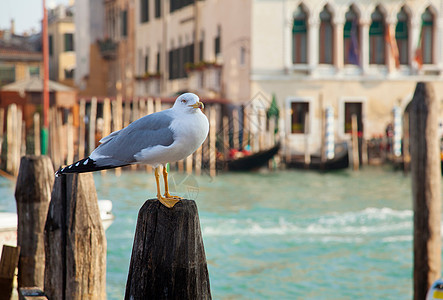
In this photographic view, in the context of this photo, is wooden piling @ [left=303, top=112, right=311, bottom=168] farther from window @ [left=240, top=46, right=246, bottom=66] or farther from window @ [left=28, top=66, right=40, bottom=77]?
window @ [left=28, top=66, right=40, bottom=77]

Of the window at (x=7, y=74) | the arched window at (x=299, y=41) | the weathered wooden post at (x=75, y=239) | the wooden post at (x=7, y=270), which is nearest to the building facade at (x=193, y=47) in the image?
the arched window at (x=299, y=41)

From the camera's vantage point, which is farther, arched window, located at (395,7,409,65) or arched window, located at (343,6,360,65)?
arched window, located at (395,7,409,65)

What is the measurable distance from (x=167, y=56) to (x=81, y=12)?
22.6 ft

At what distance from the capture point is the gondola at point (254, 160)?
1766 centimetres

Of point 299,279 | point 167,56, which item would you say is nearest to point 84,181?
point 299,279

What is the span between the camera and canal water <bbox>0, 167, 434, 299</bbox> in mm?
7520

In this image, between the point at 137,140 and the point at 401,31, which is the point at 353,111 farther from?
the point at 137,140

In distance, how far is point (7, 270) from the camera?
3.66 metres

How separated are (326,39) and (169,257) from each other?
18.3m

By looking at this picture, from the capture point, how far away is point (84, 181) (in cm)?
290

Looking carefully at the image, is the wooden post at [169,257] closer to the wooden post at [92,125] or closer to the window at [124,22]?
the wooden post at [92,125]

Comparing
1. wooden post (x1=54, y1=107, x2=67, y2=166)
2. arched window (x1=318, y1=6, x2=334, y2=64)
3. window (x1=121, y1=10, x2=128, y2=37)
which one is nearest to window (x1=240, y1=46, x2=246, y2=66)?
arched window (x1=318, y1=6, x2=334, y2=64)

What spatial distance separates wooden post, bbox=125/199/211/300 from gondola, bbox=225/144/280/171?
15.7m

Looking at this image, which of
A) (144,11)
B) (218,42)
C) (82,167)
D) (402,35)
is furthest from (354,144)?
(82,167)
